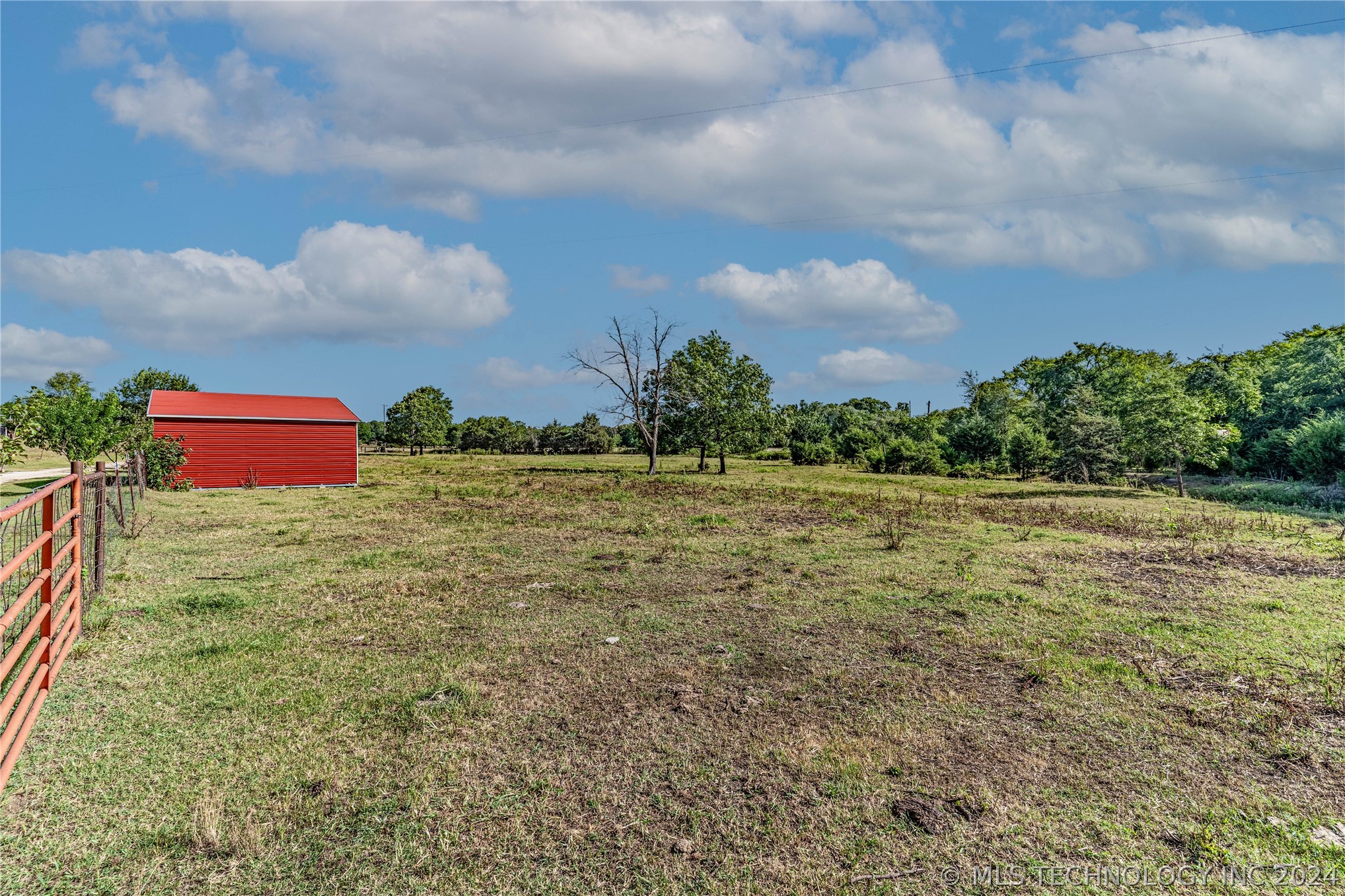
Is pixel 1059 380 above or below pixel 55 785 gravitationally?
above

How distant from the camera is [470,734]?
512 cm

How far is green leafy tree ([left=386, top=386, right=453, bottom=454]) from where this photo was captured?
260 feet

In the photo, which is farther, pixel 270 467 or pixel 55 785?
pixel 270 467

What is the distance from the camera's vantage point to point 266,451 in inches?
1222

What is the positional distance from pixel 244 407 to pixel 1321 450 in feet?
147

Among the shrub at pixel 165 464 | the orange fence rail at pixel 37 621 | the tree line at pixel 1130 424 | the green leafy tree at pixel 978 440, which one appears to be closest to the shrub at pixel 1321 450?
the tree line at pixel 1130 424

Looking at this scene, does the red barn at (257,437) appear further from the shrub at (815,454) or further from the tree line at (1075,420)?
the shrub at (815,454)

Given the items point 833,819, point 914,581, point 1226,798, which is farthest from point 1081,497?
point 833,819

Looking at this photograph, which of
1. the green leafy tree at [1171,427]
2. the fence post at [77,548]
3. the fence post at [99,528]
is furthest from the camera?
the green leafy tree at [1171,427]

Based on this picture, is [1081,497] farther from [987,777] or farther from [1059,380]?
[1059,380]

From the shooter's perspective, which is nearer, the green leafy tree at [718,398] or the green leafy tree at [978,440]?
the green leafy tree at [718,398]

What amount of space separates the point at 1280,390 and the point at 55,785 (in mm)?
48354

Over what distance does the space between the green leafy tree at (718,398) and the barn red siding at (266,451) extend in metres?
18.5

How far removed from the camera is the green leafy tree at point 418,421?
7925cm
